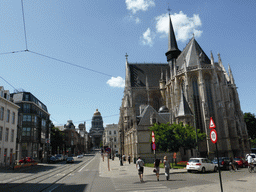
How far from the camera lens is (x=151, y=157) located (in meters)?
36.1

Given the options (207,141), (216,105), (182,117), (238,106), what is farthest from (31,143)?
(238,106)

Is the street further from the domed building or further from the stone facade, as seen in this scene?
the domed building

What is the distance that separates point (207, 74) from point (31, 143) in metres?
40.3

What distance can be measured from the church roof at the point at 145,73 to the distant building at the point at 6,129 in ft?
104

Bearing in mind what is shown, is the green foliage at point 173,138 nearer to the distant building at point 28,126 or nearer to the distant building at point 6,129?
the distant building at point 6,129

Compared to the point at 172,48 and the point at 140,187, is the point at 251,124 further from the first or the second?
the point at 140,187

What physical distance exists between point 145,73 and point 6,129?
39.5 m

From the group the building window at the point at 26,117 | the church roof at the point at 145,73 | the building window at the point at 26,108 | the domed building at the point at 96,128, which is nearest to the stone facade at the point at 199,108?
the church roof at the point at 145,73

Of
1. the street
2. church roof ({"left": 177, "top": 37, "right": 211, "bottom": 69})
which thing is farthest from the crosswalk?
church roof ({"left": 177, "top": 37, "right": 211, "bottom": 69})

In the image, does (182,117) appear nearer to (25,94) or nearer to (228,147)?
(228,147)

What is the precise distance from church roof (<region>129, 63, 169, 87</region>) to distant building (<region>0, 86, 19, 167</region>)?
3183cm

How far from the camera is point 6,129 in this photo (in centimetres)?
3164

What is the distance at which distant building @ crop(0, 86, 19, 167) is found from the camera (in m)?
29.9

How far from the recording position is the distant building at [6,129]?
98.2 ft
